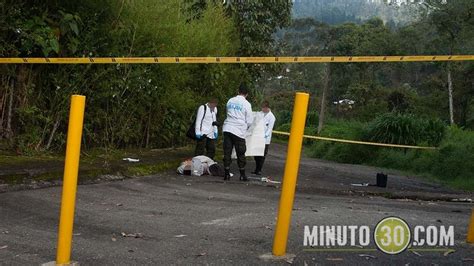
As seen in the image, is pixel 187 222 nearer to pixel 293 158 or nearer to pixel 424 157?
pixel 293 158

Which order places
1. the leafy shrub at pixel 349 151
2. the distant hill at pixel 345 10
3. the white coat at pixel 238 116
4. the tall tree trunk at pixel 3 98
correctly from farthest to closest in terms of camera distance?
the distant hill at pixel 345 10 < the leafy shrub at pixel 349 151 < the white coat at pixel 238 116 < the tall tree trunk at pixel 3 98

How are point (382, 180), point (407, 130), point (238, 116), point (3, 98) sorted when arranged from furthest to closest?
point (407, 130) → point (382, 180) → point (238, 116) → point (3, 98)

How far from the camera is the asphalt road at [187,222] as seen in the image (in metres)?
4.00

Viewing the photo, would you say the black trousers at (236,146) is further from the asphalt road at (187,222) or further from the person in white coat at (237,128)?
the asphalt road at (187,222)

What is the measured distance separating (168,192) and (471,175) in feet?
25.0

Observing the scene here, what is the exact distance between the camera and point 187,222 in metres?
5.32

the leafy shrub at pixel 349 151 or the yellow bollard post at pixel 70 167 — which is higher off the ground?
the yellow bollard post at pixel 70 167

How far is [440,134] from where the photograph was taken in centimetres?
1764

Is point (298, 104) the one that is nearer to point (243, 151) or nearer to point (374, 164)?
point (243, 151)

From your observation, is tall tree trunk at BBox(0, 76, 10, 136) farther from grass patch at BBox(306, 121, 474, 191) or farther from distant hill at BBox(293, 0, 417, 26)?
distant hill at BBox(293, 0, 417, 26)

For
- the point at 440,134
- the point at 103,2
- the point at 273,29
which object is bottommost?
the point at 440,134

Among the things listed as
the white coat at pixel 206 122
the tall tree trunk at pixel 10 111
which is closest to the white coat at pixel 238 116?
the white coat at pixel 206 122

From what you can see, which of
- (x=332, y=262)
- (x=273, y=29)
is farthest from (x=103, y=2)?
(x=273, y=29)

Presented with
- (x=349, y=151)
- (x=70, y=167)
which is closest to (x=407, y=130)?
(x=349, y=151)
